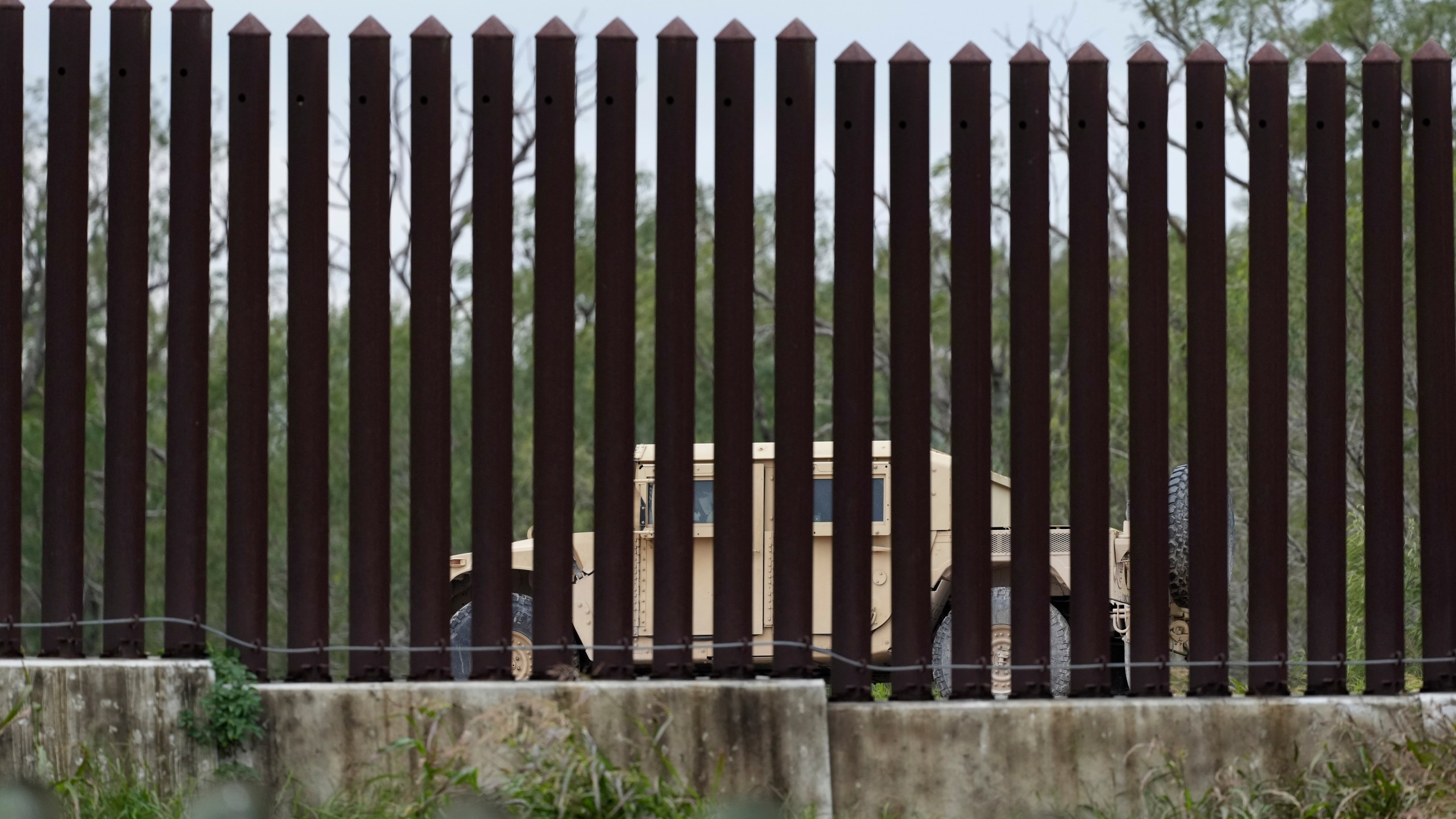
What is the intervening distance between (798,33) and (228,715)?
3352 mm

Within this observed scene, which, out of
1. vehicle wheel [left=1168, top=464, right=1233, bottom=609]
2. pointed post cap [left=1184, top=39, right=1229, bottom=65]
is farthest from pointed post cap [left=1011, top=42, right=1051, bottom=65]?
vehicle wheel [left=1168, top=464, right=1233, bottom=609]

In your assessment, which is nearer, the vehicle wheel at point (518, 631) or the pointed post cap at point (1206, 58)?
the pointed post cap at point (1206, 58)

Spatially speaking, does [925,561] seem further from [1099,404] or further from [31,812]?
[31,812]

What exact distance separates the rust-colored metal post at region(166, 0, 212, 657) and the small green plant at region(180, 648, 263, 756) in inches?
9.7

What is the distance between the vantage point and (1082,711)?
559cm

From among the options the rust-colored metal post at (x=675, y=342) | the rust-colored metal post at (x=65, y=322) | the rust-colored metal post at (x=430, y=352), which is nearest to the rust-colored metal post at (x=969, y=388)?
the rust-colored metal post at (x=675, y=342)

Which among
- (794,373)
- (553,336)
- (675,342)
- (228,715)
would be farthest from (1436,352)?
(228,715)

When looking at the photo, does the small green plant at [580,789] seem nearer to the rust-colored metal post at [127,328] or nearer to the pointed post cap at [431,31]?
the rust-colored metal post at [127,328]

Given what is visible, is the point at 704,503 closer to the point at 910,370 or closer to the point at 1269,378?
the point at 910,370

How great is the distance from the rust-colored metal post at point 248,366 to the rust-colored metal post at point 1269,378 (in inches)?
151

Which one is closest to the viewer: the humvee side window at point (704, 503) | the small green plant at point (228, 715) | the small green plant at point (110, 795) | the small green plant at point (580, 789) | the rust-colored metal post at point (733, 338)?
the small green plant at point (580, 789)

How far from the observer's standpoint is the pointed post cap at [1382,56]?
5902mm

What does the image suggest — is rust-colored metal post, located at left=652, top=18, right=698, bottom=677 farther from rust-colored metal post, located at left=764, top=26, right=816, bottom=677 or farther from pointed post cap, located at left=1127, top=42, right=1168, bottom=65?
pointed post cap, located at left=1127, top=42, right=1168, bottom=65

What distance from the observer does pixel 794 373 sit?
5.68 m
